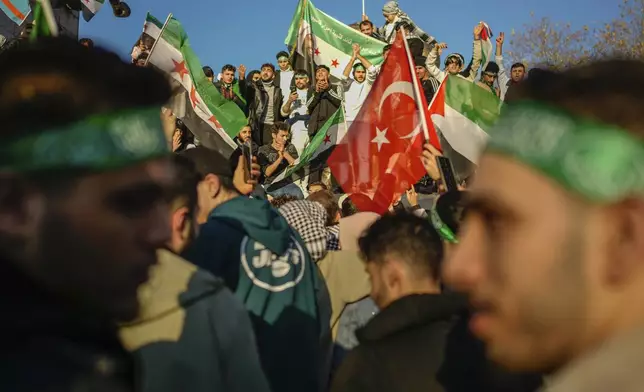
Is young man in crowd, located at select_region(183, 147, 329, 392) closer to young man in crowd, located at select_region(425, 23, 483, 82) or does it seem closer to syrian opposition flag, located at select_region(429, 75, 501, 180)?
syrian opposition flag, located at select_region(429, 75, 501, 180)

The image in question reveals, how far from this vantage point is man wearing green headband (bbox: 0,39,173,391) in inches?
60.1

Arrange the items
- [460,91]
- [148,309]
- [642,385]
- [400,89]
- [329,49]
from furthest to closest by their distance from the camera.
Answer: [329,49] → [460,91] → [400,89] → [148,309] → [642,385]

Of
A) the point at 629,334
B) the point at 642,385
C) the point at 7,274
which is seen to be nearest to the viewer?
the point at 642,385

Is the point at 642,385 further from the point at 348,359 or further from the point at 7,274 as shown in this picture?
the point at 348,359

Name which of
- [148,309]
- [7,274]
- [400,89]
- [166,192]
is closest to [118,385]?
[7,274]

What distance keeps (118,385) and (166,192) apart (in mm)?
491

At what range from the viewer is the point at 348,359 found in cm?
313

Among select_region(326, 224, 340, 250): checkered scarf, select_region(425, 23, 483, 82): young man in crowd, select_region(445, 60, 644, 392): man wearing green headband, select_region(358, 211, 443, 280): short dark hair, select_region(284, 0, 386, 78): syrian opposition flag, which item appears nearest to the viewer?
select_region(445, 60, 644, 392): man wearing green headband

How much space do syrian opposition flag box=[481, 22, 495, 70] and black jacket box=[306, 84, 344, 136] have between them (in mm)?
3457

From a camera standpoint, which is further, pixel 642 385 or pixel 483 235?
pixel 483 235

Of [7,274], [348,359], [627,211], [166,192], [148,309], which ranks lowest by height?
[348,359]

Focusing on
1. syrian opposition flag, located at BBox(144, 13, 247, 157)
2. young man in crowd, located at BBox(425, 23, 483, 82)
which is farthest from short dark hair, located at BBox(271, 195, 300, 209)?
young man in crowd, located at BBox(425, 23, 483, 82)

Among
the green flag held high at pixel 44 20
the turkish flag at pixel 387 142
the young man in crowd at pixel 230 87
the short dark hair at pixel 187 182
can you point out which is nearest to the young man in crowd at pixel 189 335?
the short dark hair at pixel 187 182

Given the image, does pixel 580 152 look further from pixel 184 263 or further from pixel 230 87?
pixel 230 87
